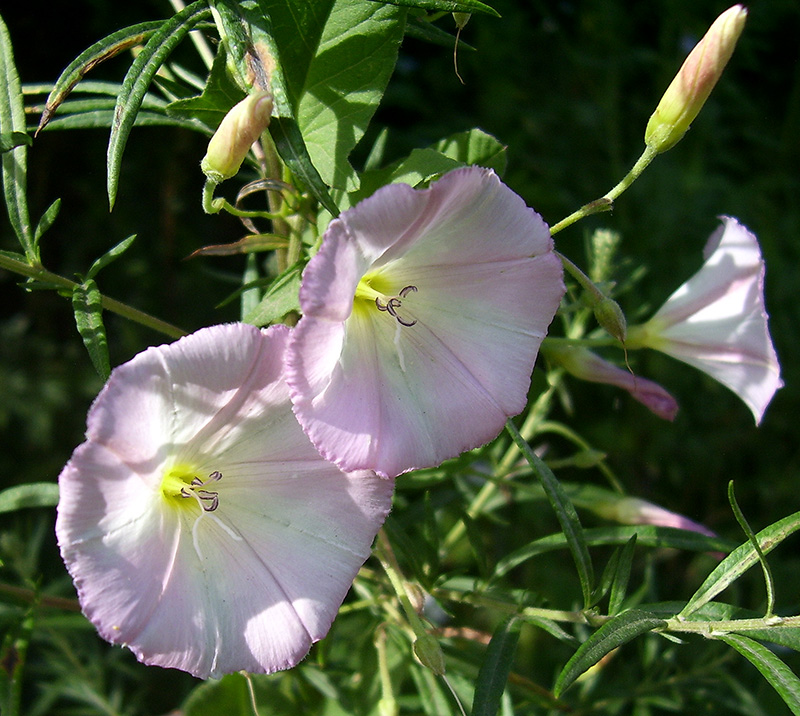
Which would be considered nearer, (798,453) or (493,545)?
(493,545)

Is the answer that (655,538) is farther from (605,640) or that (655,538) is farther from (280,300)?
(280,300)

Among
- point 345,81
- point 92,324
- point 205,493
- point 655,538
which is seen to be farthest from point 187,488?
point 655,538

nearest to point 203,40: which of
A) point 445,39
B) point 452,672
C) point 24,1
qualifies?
point 445,39


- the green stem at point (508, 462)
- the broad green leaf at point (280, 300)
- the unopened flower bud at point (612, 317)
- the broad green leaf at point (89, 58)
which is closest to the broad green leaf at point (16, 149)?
the broad green leaf at point (89, 58)

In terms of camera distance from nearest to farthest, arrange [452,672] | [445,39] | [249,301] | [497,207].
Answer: [497,207], [445,39], [249,301], [452,672]

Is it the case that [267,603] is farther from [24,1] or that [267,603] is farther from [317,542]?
[24,1]

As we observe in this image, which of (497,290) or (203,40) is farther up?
(203,40)
